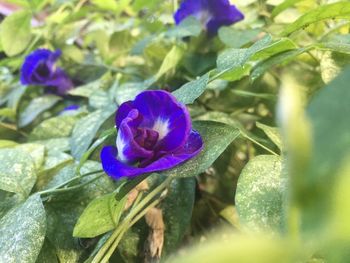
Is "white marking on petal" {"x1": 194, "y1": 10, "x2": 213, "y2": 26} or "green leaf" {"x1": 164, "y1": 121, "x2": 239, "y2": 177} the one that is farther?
"white marking on petal" {"x1": 194, "y1": 10, "x2": 213, "y2": 26}

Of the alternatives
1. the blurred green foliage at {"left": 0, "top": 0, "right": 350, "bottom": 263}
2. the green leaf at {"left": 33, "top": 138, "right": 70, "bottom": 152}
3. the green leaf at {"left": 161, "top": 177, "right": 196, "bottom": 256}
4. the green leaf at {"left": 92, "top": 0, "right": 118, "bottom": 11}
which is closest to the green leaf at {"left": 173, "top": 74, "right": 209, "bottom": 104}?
the blurred green foliage at {"left": 0, "top": 0, "right": 350, "bottom": 263}

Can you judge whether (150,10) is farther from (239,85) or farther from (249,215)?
(249,215)

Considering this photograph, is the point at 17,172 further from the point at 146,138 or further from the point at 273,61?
the point at 273,61

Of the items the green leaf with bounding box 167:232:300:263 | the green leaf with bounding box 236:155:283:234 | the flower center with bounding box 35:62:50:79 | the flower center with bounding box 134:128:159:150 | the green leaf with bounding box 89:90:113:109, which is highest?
the green leaf with bounding box 167:232:300:263

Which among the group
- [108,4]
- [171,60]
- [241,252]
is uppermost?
[241,252]

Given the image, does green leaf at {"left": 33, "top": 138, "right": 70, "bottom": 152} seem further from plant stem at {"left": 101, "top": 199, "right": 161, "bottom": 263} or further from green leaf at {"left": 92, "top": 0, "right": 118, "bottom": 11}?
green leaf at {"left": 92, "top": 0, "right": 118, "bottom": 11}

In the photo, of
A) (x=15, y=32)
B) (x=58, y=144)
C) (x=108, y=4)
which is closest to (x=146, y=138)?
(x=58, y=144)

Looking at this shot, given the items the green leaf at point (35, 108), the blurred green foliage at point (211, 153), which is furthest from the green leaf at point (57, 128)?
the green leaf at point (35, 108)
